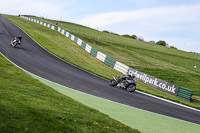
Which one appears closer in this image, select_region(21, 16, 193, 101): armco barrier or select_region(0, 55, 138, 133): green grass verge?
select_region(0, 55, 138, 133): green grass verge

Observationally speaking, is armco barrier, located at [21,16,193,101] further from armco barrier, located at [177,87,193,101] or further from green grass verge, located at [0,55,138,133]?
green grass verge, located at [0,55,138,133]

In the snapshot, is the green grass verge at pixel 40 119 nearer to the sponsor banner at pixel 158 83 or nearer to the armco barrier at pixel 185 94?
the armco barrier at pixel 185 94

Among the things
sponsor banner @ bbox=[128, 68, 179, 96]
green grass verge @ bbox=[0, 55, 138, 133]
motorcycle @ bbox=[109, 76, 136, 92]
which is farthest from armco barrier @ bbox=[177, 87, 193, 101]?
green grass verge @ bbox=[0, 55, 138, 133]

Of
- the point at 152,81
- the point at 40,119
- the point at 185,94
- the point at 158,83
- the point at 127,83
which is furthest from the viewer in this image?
the point at 152,81

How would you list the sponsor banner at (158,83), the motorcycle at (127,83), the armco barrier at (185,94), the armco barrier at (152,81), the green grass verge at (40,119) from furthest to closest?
the sponsor banner at (158,83) < the armco barrier at (152,81) < the armco barrier at (185,94) < the motorcycle at (127,83) < the green grass verge at (40,119)

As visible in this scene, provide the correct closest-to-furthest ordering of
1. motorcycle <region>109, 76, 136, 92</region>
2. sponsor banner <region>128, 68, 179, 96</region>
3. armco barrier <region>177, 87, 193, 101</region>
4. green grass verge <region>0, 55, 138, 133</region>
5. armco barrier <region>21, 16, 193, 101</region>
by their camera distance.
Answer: green grass verge <region>0, 55, 138, 133</region> < motorcycle <region>109, 76, 136, 92</region> < armco barrier <region>177, 87, 193, 101</region> < armco barrier <region>21, 16, 193, 101</region> < sponsor banner <region>128, 68, 179, 96</region>

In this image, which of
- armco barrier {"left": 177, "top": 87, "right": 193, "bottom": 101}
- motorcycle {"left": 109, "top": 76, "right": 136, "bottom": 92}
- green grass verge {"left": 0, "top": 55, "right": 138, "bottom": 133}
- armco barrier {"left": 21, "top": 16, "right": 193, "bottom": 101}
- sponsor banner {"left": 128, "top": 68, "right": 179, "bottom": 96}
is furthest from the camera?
sponsor banner {"left": 128, "top": 68, "right": 179, "bottom": 96}

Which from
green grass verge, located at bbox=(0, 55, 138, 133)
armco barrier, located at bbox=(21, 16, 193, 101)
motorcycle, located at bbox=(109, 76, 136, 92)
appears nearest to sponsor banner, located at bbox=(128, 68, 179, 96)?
armco barrier, located at bbox=(21, 16, 193, 101)

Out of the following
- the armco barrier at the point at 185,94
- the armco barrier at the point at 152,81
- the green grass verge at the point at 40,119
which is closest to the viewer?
the green grass verge at the point at 40,119

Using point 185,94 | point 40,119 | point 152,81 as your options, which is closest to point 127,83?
point 185,94

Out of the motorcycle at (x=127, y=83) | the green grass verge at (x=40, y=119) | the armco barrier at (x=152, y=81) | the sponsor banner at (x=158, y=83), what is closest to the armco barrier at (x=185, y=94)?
the armco barrier at (x=152, y=81)

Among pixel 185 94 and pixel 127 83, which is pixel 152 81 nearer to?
pixel 185 94

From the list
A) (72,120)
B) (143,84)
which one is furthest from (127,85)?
(72,120)

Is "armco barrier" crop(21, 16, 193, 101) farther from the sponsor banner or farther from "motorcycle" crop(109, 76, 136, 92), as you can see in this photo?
"motorcycle" crop(109, 76, 136, 92)
